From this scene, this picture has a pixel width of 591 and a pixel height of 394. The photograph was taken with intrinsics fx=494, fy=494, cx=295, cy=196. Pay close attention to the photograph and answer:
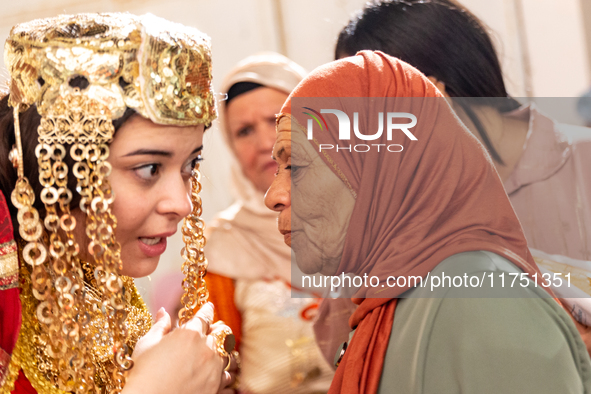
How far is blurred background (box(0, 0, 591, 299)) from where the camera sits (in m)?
2.16

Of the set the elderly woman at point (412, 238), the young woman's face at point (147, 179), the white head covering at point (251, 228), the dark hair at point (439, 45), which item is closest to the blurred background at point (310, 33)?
the white head covering at point (251, 228)

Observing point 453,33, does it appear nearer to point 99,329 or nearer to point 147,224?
point 147,224

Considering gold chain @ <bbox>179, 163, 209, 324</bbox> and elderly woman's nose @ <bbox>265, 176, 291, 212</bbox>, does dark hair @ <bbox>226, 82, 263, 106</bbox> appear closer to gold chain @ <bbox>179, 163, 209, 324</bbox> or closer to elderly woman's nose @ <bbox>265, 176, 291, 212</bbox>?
gold chain @ <bbox>179, 163, 209, 324</bbox>

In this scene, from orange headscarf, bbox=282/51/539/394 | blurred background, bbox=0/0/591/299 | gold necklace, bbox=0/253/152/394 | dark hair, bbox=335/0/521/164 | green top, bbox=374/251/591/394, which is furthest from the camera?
blurred background, bbox=0/0/591/299

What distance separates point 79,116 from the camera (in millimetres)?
930

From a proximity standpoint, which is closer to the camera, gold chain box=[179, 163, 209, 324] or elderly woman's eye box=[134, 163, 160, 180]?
elderly woman's eye box=[134, 163, 160, 180]

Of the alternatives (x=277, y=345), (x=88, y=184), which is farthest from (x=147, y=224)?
(x=277, y=345)

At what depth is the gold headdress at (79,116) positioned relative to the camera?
3.04ft

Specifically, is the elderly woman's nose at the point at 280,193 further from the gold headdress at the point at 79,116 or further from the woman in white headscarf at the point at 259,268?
the woman in white headscarf at the point at 259,268

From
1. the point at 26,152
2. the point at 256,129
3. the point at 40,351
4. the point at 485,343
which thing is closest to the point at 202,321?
the point at 40,351

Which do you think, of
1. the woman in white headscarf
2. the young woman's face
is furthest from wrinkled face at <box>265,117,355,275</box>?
the woman in white headscarf

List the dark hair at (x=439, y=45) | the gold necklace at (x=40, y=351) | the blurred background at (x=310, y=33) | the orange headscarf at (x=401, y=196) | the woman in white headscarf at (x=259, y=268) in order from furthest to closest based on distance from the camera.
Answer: the blurred background at (x=310, y=33)
the woman in white headscarf at (x=259, y=268)
the dark hair at (x=439, y=45)
the gold necklace at (x=40, y=351)
the orange headscarf at (x=401, y=196)

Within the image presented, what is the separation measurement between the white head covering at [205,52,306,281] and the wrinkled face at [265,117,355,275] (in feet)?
2.77

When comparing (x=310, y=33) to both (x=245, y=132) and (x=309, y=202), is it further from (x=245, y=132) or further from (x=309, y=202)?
(x=309, y=202)
